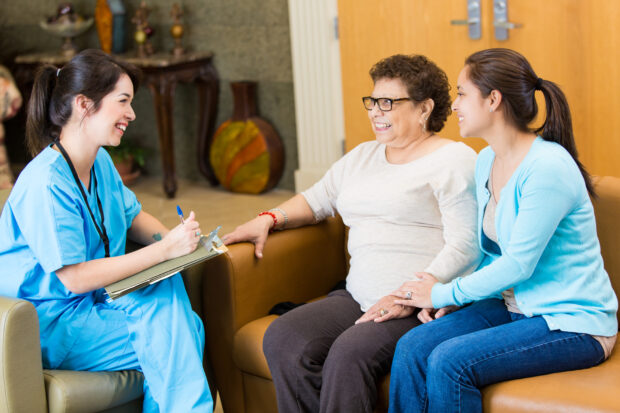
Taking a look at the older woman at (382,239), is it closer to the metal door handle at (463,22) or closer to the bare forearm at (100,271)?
the bare forearm at (100,271)

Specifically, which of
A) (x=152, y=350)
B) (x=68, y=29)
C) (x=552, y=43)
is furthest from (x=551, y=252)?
(x=68, y=29)

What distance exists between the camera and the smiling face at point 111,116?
2.04 meters

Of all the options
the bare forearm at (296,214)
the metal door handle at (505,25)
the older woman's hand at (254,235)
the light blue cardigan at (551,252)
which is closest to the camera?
the light blue cardigan at (551,252)

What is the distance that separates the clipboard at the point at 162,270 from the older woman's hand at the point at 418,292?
462 mm

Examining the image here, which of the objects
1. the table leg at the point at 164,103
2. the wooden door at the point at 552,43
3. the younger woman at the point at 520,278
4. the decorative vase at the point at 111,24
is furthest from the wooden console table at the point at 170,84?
the younger woman at the point at 520,278

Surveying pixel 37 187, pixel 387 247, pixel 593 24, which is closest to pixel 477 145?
pixel 593 24

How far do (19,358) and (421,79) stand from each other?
3.94 ft

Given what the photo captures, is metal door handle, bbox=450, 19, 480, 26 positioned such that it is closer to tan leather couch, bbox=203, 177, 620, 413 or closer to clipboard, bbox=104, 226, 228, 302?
tan leather couch, bbox=203, 177, 620, 413

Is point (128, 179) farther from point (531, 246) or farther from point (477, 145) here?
point (531, 246)

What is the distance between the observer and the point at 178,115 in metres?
5.10

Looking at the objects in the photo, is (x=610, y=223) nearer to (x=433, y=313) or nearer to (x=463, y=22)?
(x=433, y=313)

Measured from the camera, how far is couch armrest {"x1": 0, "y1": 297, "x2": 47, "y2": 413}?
1777 millimetres

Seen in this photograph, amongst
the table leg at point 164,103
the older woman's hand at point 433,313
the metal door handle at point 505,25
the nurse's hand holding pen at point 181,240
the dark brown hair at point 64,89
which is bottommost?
the older woman's hand at point 433,313

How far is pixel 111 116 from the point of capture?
2047 mm
